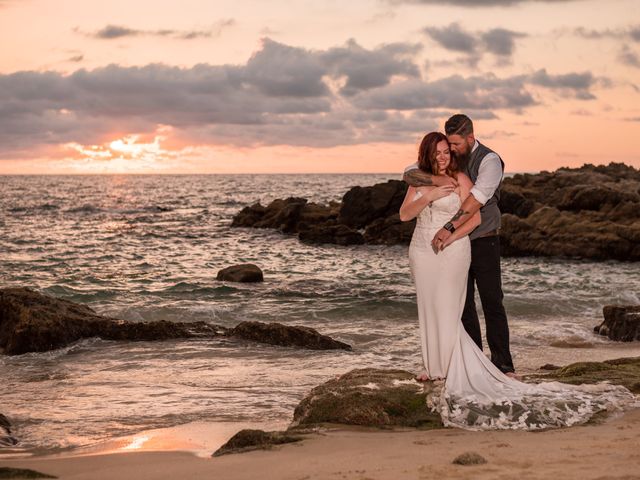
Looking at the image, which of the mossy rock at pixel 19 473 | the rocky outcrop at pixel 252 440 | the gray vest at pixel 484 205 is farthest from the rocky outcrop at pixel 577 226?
the mossy rock at pixel 19 473

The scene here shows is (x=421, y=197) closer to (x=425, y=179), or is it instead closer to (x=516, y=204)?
(x=425, y=179)

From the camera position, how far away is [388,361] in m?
12.0

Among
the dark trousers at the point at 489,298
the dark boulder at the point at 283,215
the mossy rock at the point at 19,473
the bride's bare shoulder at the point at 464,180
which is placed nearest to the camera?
the mossy rock at the point at 19,473

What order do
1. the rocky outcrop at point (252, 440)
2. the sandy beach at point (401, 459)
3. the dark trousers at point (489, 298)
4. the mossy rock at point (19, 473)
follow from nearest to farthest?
the sandy beach at point (401, 459)
the mossy rock at point (19, 473)
the rocky outcrop at point (252, 440)
the dark trousers at point (489, 298)

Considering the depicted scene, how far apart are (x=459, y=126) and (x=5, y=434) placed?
5059mm

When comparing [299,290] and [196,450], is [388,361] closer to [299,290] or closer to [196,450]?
[196,450]

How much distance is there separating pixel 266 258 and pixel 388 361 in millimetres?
18030

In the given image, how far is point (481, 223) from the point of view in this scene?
23.6ft

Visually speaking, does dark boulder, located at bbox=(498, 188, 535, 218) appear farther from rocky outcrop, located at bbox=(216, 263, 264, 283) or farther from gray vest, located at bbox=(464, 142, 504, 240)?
gray vest, located at bbox=(464, 142, 504, 240)

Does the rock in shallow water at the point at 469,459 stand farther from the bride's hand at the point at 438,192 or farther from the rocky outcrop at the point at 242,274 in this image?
the rocky outcrop at the point at 242,274

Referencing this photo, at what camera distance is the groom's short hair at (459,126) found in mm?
6914

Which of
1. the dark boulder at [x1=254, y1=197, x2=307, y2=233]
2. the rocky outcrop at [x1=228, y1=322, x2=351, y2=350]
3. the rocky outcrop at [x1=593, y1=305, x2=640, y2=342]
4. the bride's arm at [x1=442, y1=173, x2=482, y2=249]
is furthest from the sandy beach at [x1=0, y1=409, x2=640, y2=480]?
the dark boulder at [x1=254, y1=197, x2=307, y2=233]

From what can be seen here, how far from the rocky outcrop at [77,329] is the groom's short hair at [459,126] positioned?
619cm

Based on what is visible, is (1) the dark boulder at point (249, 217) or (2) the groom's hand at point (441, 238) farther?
(1) the dark boulder at point (249, 217)
